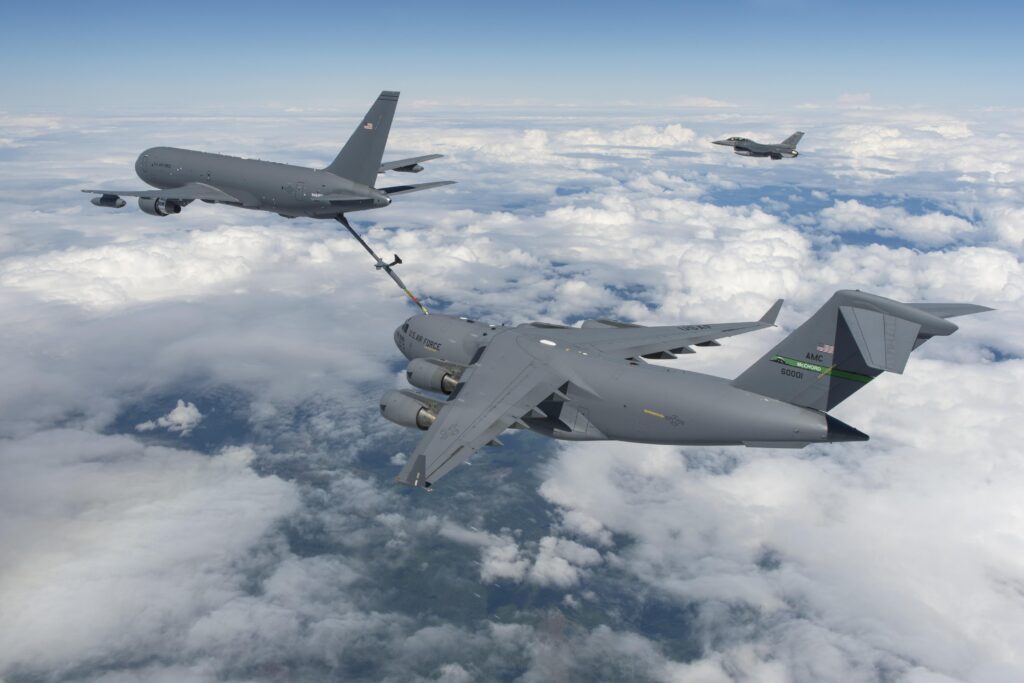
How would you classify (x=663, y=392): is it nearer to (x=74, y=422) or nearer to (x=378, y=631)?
(x=378, y=631)

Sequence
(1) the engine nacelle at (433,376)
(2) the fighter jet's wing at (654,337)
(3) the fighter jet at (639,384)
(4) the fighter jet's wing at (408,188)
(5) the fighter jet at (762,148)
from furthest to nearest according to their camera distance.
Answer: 1. (5) the fighter jet at (762,148)
2. (4) the fighter jet's wing at (408,188)
3. (2) the fighter jet's wing at (654,337)
4. (1) the engine nacelle at (433,376)
5. (3) the fighter jet at (639,384)

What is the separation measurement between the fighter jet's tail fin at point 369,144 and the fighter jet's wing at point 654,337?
16.4m

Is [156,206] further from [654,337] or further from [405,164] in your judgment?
[654,337]

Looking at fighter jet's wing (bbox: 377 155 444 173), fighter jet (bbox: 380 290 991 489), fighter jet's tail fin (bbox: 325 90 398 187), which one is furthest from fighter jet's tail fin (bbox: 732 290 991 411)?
fighter jet's wing (bbox: 377 155 444 173)

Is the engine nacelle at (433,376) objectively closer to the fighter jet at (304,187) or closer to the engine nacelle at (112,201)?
the fighter jet at (304,187)

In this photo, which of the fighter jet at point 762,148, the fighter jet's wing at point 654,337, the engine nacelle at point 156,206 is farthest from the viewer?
the fighter jet at point 762,148

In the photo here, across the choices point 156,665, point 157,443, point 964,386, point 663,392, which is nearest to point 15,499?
point 157,443

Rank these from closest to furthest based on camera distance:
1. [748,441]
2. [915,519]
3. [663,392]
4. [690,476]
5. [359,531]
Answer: [748,441], [663,392], [915,519], [359,531], [690,476]

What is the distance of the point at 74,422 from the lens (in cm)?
17925

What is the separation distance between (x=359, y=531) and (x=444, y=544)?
76.2ft

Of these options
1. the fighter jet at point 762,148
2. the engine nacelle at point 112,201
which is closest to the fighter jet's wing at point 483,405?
the engine nacelle at point 112,201

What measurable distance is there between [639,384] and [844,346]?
746 centimetres

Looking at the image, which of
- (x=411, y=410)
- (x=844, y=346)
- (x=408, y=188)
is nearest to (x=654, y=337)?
(x=844, y=346)

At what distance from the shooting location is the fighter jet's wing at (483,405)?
17.9 metres
